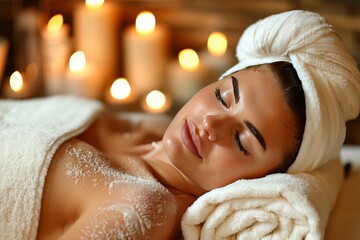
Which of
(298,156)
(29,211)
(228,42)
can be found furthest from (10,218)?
(228,42)

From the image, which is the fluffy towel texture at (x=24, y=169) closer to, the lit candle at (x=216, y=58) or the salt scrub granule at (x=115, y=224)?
the salt scrub granule at (x=115, y=224)

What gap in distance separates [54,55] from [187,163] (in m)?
1.67

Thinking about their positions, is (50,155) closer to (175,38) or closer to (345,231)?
(345,231)

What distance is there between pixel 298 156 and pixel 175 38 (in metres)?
1.80

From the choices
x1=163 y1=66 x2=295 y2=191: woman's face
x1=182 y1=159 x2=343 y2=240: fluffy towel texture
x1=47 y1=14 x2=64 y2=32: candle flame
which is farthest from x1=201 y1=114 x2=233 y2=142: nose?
x1=47 y1=14 x2=64 y2=32: candle flame

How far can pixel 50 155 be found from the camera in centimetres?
130

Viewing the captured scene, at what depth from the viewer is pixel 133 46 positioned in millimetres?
2797

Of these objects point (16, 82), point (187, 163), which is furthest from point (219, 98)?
point (16, 82)

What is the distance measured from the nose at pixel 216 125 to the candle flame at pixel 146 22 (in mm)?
1506

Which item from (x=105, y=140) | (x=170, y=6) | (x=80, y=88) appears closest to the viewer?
(x=105, y=140)

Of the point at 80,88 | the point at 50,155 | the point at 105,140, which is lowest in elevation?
the point at 80,88

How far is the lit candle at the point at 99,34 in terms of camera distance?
2.83m

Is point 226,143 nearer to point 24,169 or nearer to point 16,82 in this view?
point 24,169

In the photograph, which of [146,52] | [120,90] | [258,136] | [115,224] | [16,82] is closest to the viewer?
[115,224]
